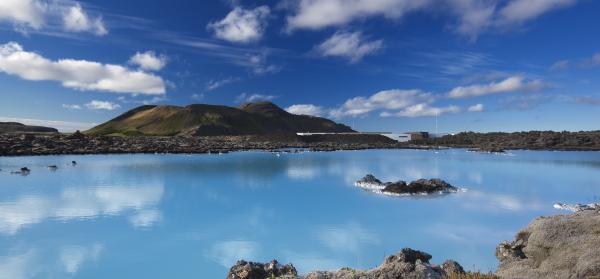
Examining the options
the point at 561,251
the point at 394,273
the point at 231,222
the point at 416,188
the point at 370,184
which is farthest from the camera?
the point at 370,184

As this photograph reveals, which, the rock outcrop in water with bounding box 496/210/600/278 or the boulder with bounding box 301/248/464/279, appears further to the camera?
the boulder with bounding box 301/248/464/279

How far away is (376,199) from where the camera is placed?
22719 mm

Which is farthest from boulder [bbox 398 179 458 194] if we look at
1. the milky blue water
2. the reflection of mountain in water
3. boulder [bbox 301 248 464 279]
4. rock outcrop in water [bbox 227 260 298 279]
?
boulder [bbox 301 248 464 279]

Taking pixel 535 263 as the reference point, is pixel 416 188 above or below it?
below

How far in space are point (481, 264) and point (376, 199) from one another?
1104cm

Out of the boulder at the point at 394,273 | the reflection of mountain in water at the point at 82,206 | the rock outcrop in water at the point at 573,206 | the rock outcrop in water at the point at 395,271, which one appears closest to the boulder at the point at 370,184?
the rock outcrop in water at the point at 573,206

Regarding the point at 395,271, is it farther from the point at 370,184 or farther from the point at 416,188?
the point at 370,184

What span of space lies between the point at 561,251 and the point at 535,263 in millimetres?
517

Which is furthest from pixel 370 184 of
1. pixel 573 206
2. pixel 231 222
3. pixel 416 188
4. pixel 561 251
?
pixel 561 251

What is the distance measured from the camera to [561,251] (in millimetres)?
7641

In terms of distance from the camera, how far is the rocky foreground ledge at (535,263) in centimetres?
673

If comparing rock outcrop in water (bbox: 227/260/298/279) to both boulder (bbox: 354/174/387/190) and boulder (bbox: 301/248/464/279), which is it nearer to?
boulder (bbox: 301/248/464/279)

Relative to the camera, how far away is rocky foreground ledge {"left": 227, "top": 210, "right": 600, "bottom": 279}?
6.73 m

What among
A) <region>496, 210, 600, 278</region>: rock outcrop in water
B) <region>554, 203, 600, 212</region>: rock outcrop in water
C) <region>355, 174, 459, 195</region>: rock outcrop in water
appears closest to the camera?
<region>496, 210, 600, 278</region>: rock outcrop in water
